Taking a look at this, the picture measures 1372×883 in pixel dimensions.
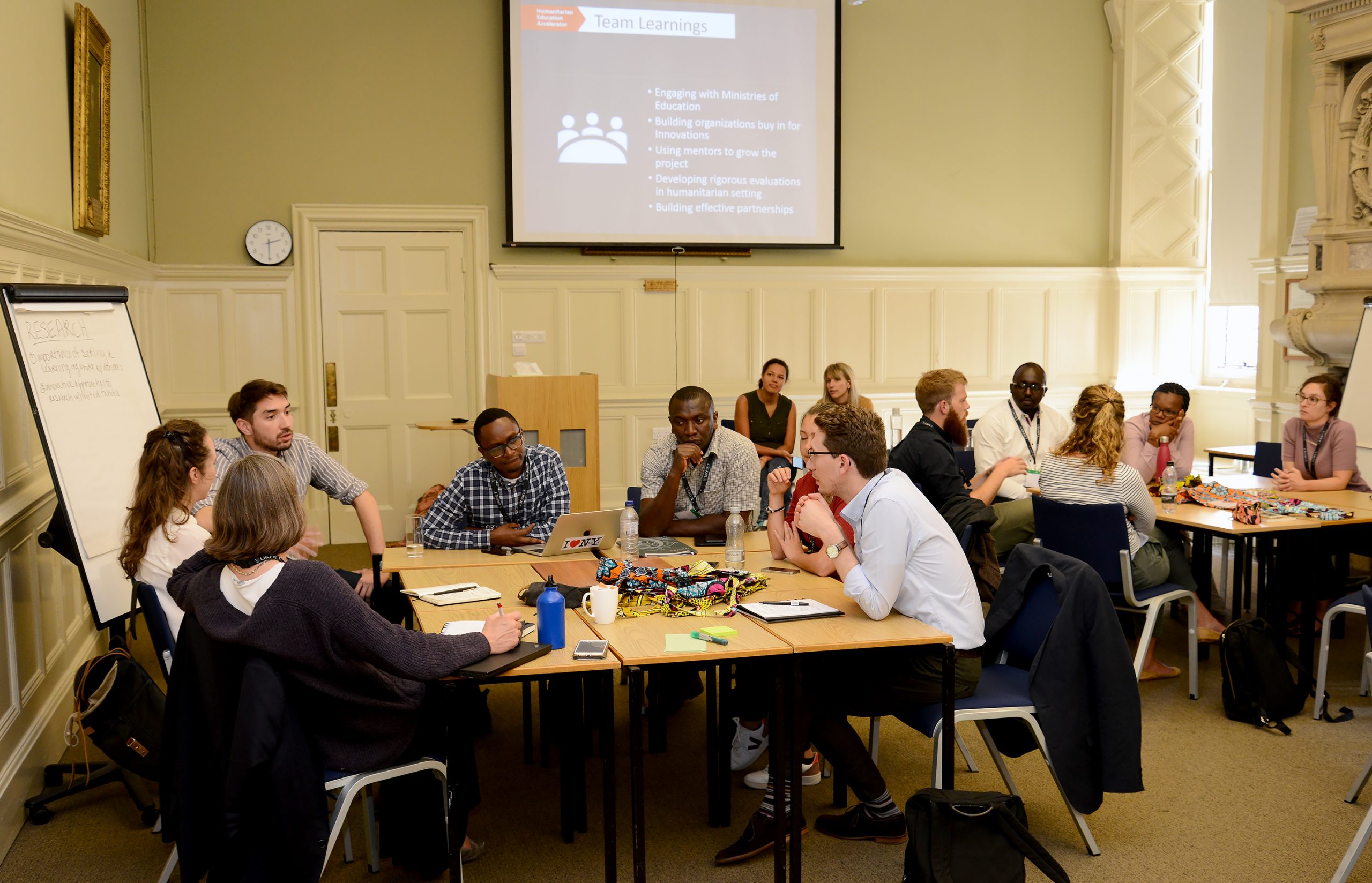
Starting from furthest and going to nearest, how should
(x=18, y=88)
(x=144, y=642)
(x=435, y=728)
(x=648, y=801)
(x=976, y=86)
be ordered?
(x=976, y=86) < (x=144, y=642) < (x=18, y=88) < (x=648, y=801) < (x=435, y=728)

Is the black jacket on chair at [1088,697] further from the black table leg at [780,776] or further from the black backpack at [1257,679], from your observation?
the black backpack at [1257,679]

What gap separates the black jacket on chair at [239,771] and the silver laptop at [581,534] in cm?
156

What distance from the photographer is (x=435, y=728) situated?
3.01 meters

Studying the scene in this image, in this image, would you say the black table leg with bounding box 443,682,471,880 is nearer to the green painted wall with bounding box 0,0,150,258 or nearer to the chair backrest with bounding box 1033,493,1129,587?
the chair backrest with bounding box 1033,493,1129,587

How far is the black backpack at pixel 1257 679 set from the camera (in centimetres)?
A: 443

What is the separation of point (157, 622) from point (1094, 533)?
148 inches

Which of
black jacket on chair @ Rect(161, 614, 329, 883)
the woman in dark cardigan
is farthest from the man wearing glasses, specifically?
black jacket on chair @ Rect(161, 614, 329, 883)

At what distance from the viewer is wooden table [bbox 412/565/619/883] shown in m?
2.87

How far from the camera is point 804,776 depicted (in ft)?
12.7

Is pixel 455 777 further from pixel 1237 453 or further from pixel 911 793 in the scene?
pixel 1237 453

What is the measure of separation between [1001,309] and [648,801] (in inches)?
265

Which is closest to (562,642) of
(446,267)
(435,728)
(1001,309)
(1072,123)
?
(435,728)

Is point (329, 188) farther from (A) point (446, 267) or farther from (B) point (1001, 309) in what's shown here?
(B) point (1001, 309)

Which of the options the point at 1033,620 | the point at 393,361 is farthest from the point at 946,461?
the point at 393,361
